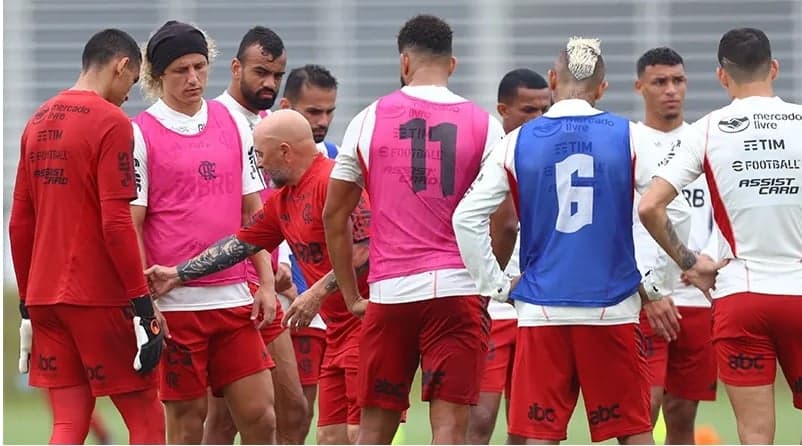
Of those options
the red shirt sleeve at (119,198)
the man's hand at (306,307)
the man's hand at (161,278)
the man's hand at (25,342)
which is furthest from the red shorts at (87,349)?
the man's hand at (306,307)

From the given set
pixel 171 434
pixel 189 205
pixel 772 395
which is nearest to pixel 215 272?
pixel 189 205

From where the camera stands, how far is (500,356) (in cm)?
1011

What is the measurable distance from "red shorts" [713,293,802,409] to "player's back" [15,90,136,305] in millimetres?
2803

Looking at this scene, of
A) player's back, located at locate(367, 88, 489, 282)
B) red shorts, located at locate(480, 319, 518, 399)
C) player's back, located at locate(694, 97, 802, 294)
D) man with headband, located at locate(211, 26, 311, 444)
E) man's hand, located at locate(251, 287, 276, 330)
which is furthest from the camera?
red shorts, located at locate(480, 319, 518, 399)

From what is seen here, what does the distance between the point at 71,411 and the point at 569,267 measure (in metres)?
2.41

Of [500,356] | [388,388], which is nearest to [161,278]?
[388,388]

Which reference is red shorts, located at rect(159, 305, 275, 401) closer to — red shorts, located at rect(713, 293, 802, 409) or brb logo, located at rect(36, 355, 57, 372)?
brb logo, located at rect(36, 355, 57, 372)

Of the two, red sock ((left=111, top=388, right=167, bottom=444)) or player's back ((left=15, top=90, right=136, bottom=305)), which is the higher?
player's back ((left=15, top=90, right=136, bottom=305))

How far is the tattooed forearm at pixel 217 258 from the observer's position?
8414 mm

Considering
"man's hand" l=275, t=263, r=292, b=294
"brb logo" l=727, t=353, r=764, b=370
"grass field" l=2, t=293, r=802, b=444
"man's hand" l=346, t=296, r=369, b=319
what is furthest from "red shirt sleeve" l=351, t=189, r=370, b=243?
"grass field" l=2, t=293, r=802, b=444

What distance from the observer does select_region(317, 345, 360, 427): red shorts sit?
28.7 feet

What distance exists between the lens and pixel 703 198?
1023 cm

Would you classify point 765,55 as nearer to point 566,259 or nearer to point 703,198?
point 566,259

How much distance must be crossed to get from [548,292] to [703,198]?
295cm
